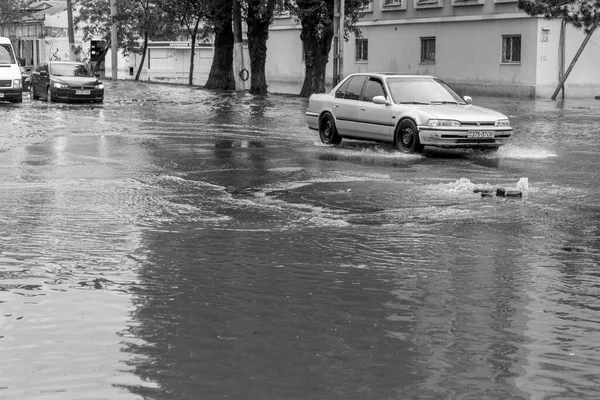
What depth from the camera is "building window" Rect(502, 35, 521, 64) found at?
43719mm

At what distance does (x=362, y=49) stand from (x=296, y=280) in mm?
47423

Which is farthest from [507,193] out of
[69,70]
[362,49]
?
[362,49]

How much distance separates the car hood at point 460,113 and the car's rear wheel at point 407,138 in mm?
366

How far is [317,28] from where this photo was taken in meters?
40.2

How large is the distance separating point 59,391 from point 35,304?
1.93 metres

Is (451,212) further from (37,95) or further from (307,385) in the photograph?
(37,95)

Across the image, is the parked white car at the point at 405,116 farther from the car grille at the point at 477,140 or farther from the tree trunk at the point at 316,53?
the tree trunk at the point at 316,53

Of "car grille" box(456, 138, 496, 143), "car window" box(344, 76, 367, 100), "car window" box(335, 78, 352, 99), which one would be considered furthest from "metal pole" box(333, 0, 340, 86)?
"car grille" box(456, 138, 496, 143)

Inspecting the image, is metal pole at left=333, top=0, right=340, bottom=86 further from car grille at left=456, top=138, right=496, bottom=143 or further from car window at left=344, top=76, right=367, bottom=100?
car grille at left=456, top=138, right=496, bottom=143

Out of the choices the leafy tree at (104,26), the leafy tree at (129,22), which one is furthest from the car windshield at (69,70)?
the leafy tree at (104,26)

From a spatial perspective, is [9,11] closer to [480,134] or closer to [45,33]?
[45,33]

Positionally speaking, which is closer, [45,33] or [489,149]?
[489,149]

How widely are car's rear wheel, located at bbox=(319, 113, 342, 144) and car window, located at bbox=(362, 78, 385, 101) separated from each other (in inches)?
40.2

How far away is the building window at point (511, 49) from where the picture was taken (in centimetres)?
4372
